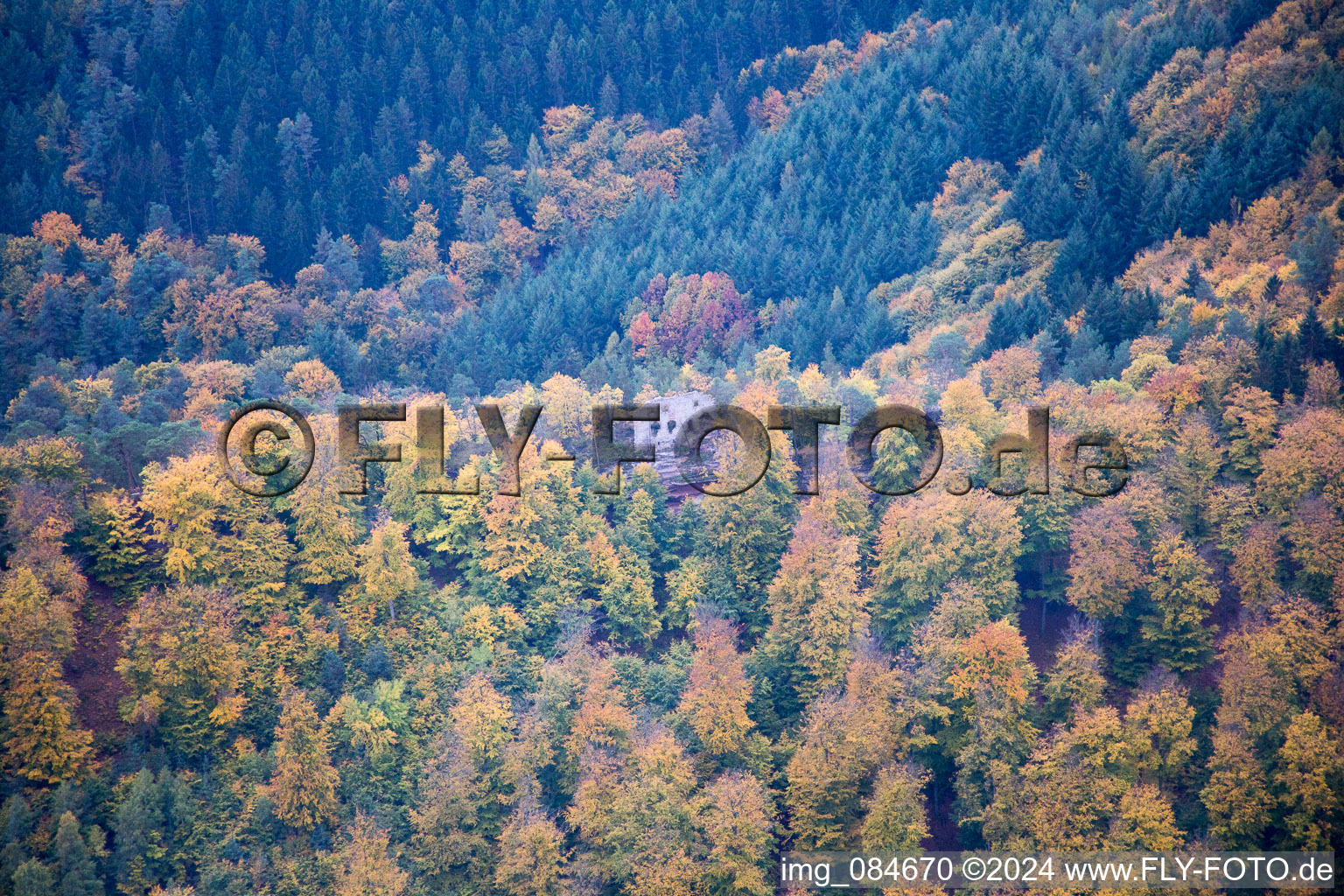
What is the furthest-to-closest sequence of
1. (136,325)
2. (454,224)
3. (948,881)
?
(454,224) < (136,325) < (948,881)

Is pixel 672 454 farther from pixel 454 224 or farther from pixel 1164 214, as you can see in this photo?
pixel 454 224

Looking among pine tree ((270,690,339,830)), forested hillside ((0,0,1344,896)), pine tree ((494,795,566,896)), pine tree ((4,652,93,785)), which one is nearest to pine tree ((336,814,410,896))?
forested hillside ((0,0,1344,896))

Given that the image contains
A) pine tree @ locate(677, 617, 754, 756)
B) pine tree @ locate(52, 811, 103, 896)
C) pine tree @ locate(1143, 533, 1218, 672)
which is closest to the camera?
pine tree @ locate(52, 811, 103, 896)

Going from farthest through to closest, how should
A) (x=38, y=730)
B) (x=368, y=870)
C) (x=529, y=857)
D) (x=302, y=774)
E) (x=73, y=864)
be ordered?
(x=302, y=774) < (x=38, y=730) < (x=368, y=870) < (x=529, y=857) < (x=73, y=864)

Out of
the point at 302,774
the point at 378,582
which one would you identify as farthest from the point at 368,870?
the point at 378,582

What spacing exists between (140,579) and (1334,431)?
5733cm

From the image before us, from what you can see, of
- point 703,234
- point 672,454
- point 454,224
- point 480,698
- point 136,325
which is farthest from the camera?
point 454,224

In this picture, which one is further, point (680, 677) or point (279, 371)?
point (279, 371)

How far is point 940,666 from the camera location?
5738 cm

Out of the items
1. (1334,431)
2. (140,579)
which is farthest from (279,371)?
(1334,431)

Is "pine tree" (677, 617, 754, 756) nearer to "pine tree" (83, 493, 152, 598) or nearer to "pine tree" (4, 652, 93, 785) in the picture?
"pine tree" (4, 652, 93, 785)

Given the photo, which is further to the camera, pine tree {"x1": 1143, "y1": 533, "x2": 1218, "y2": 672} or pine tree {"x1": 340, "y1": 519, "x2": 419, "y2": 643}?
pine tree {"x1": 340, "y1": 519, "x2": 419, "y2": 643}

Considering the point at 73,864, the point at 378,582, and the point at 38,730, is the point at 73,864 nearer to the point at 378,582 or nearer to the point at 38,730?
the point at 38,730

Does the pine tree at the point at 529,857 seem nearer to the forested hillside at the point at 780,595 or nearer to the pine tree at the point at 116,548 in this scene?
the forested hillside at the point at 780,595
